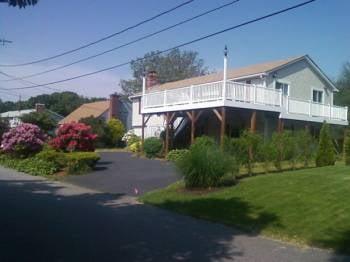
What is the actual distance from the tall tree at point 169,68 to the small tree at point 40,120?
30.2 meters

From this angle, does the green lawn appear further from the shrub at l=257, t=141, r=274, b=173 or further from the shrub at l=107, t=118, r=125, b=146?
the shrub at l=107, t=118, r=125, b=146

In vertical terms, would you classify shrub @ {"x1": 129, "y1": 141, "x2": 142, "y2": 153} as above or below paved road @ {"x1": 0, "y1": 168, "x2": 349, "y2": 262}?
above

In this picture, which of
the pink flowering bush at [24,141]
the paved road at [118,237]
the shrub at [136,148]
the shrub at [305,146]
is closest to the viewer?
the paved road at [118,237]

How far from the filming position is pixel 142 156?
32.7 metres

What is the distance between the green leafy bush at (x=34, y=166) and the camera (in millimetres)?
24672

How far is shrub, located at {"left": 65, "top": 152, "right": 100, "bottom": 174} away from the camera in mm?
23906

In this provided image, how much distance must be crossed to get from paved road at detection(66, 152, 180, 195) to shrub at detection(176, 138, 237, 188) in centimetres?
232

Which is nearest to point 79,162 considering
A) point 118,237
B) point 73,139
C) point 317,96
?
point 73,139

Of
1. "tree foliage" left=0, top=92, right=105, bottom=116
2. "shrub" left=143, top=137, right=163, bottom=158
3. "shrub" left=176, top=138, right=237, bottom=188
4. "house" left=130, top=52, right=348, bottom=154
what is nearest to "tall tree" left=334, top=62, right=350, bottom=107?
"house" left=130, top=52, right=348, bottom=154

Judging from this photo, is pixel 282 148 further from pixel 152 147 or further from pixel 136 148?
pixel 136 148

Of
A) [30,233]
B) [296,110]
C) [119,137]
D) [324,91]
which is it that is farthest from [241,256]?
[119,137]

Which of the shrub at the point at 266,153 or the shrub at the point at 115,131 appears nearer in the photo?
the shrub at the point at 266,153

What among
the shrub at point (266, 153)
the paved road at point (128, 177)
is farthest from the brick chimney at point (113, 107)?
the shrub at point (266, 153)

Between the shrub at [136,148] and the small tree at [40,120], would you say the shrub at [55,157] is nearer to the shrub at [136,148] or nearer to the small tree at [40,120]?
the shrub at [136,148]
